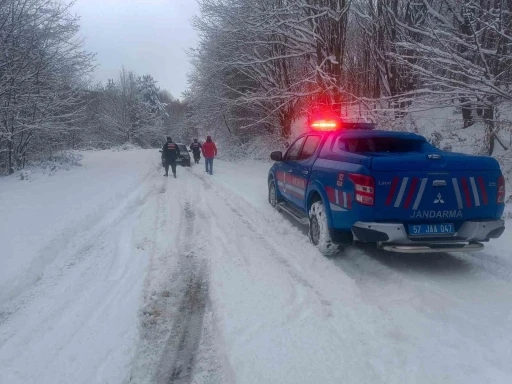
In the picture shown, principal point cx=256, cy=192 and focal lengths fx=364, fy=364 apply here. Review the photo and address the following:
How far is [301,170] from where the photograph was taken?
6.61 metres

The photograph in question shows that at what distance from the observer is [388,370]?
2.76 m

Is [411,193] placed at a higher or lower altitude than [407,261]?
higher

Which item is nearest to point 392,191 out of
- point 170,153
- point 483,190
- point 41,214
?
point 483,190

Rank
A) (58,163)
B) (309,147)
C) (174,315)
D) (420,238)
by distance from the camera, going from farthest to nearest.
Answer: (58,163)
(309,147)
(420,238)
(174,315)

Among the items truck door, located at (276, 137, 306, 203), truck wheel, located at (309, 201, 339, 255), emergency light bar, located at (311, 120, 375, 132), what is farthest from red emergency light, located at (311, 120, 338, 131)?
truck wheel, located at (309, 201, 339, 255)

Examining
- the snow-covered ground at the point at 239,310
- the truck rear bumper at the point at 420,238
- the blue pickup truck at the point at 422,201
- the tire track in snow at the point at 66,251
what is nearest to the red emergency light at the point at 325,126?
the blue pickup truck at the point at 422,201

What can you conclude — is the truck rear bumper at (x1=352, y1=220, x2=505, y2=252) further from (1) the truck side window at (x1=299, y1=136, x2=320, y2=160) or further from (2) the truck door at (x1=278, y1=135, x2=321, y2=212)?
(1) the truck side window at (x1=299, y1=136, x2=320, y2=160)

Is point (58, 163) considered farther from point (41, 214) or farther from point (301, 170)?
point (301, 170)

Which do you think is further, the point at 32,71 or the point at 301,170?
the point at 32,71

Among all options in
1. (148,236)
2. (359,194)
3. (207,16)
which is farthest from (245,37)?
(359,194)

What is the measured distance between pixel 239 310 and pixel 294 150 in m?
4.61

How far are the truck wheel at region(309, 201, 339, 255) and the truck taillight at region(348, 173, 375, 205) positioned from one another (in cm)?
97

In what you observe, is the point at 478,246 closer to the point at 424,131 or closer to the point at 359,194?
the point at 359,194

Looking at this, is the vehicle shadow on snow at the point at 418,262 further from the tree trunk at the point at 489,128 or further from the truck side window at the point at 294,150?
the tree trunk at the point at 489,128
